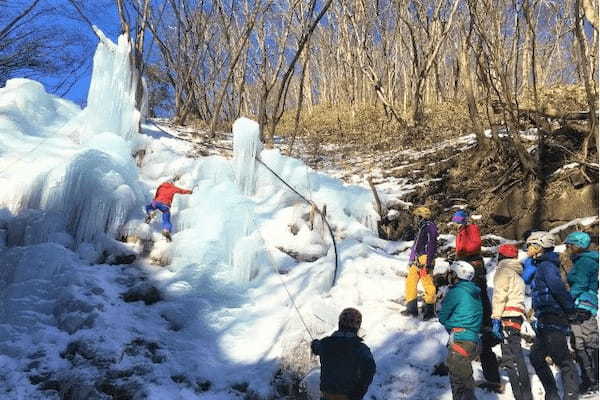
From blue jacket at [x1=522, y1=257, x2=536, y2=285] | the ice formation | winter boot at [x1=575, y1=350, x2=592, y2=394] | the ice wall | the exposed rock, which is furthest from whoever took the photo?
the ice wall

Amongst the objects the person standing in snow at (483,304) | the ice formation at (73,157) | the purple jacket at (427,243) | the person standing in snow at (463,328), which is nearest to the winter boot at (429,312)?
the purple jacket at (427,243)

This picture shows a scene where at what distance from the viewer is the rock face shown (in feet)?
21.1

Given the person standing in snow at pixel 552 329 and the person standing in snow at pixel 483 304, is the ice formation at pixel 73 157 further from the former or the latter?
the person standing in snow at pixel 552 329

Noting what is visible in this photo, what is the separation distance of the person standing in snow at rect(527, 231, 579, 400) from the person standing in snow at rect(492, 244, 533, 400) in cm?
11

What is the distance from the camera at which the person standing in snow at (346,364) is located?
2.77 metres

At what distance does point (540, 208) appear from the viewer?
22.3 feet

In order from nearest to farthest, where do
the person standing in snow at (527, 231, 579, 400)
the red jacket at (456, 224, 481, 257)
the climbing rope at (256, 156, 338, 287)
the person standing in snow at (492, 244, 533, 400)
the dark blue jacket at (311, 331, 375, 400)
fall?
the dark blue jacket at (311, 331, 375, 400), the person standing in snow at (527, 231, 579, 400), the person standing in snow at (492, 244, 533, 400), the red jacket at (456, 224, 481, 257), the climbing rope at (256, 156, 338, 287)

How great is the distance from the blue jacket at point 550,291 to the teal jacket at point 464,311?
1.81 ft

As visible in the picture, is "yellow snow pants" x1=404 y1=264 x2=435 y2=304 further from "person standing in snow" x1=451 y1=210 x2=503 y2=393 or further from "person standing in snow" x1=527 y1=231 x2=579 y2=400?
"person standing in snow" x1=527 y1=231 x2=579 y2=400

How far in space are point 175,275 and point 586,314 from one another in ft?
13.9

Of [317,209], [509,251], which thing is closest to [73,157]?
[317,209]

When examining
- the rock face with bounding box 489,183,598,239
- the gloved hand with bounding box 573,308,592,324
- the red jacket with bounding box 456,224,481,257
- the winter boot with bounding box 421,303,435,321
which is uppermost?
the rock face with bounding box 489,183,598,239

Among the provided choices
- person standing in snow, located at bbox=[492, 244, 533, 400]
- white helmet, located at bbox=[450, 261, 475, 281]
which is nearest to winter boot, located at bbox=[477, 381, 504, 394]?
person standing in snow, located at bbox=[492, 244, 533, 400]

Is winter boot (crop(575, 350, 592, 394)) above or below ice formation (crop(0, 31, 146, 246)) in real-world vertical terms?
below
